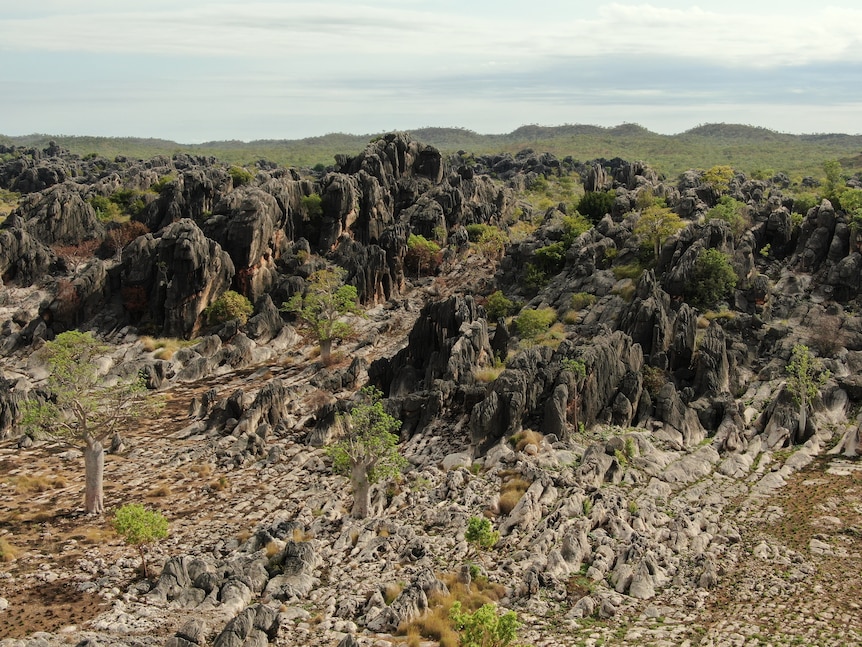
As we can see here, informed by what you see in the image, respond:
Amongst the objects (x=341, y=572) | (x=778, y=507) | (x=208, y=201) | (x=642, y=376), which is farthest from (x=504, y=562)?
(x=208, y=201)

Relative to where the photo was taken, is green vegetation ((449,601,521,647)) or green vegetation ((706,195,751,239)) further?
green vegetation ((706,195,751,239))

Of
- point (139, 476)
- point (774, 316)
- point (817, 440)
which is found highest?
point (774, 316)

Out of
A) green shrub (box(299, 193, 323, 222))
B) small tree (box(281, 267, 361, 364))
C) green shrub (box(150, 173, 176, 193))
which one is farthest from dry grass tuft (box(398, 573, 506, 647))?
green shrub (box(150, 173, 176, 193))

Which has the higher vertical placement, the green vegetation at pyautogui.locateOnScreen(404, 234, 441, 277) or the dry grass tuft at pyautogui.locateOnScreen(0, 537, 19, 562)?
the green vegetation at pyautogui.locateOnScreen(404, 234, 441, 277)

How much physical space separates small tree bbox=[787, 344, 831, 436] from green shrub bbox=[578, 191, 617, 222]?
4956cm

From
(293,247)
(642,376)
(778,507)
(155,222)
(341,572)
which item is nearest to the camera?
(341,572)

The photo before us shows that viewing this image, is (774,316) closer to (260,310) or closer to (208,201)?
(260,310)

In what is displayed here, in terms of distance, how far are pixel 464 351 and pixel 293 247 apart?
42.7 meters

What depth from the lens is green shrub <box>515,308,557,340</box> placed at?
63531 millimetres

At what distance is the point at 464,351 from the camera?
55.3 metres

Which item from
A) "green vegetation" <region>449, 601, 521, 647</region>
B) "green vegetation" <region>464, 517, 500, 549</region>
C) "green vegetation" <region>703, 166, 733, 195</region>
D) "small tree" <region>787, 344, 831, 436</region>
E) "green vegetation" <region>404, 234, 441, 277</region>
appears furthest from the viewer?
"green vegetation" <region>703, 166, 733, 195</region>

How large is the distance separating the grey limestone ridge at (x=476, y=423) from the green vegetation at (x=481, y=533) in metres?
1.02

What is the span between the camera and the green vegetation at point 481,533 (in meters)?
32.1

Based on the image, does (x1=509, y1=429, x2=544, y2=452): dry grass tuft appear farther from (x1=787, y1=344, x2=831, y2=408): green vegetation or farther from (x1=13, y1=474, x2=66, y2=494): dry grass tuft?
(x1=13, y1=474, x2=66, y2=494): dry grass tuft
